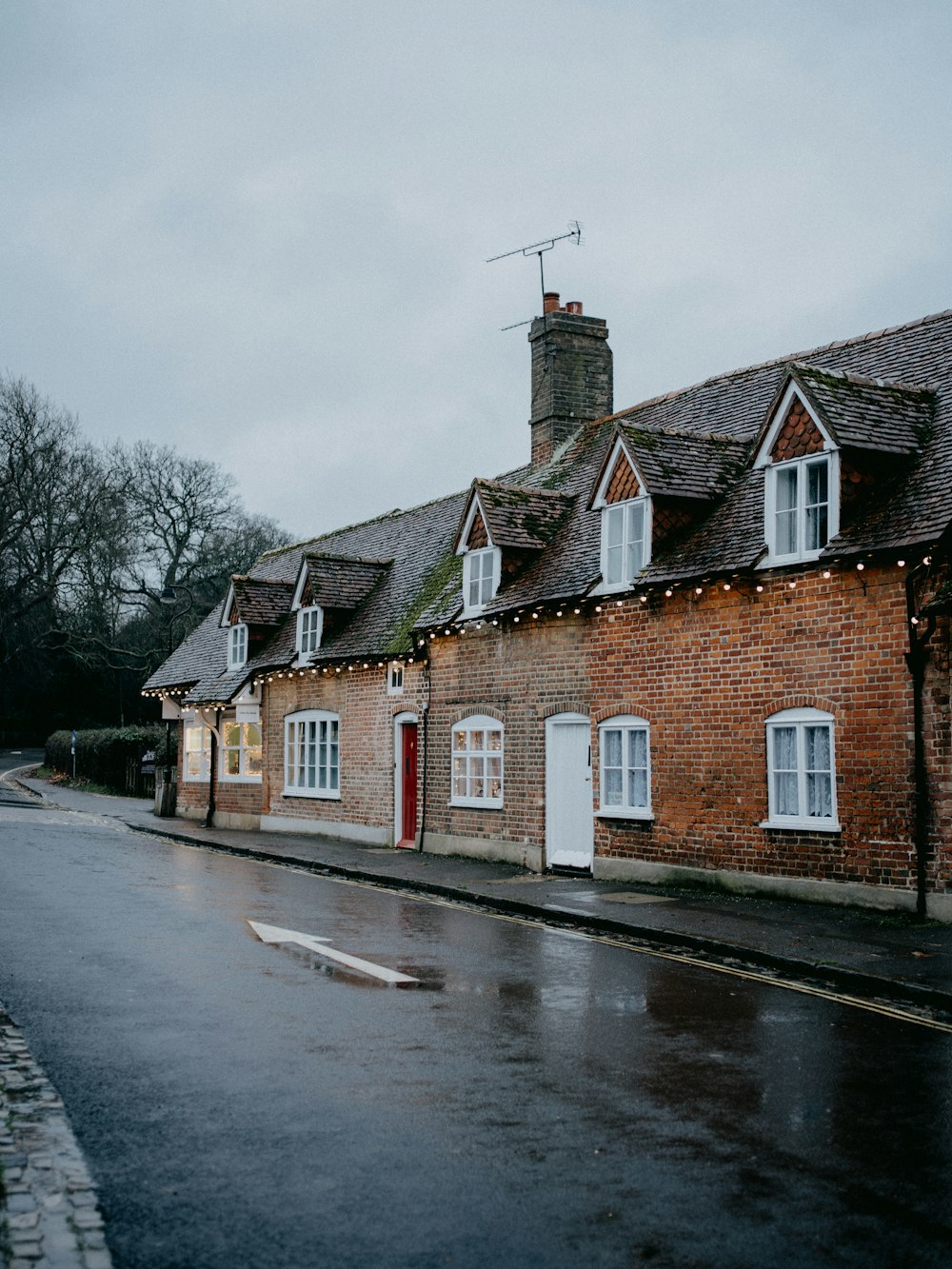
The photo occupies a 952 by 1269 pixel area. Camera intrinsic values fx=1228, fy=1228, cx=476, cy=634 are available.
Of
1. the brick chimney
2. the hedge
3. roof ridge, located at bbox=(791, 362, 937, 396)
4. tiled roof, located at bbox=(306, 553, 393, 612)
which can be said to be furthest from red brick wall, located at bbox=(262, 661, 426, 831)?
the hedge

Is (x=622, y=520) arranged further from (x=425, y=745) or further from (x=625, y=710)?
(x=425, y=745)

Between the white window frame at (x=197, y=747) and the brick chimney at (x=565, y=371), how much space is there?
12852mm

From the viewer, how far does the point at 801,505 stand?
15.4 meters

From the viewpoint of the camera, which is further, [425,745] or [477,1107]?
[425,745]

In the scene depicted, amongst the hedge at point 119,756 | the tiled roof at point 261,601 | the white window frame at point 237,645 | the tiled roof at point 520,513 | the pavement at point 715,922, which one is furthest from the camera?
the hedge at point 119,756

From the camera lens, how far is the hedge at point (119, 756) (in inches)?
1753

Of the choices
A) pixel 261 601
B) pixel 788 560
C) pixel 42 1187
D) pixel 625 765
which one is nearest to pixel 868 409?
pixel 788 560

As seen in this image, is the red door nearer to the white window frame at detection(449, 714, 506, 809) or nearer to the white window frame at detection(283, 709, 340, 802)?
the white window frame at detection(449, 714, 506, 809)

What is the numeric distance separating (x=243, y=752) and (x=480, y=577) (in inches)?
452

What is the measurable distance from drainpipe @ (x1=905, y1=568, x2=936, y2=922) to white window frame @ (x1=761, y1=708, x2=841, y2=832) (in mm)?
1186

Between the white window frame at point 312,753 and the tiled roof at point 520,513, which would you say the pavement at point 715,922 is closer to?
the white window frame at point 312,753

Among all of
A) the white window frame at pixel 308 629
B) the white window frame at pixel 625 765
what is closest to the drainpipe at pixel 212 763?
the white window frame at pixel 308 629

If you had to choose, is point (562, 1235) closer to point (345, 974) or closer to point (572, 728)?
point (345, 974)

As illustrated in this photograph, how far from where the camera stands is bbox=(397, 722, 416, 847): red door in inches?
942
